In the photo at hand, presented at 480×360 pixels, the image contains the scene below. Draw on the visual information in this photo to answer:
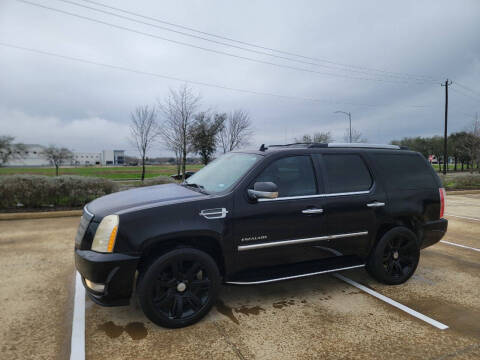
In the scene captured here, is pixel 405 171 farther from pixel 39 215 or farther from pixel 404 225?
pixel 39 215

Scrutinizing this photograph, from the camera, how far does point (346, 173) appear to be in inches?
153

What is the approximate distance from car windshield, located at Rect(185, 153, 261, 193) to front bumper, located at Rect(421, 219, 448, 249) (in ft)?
8.97

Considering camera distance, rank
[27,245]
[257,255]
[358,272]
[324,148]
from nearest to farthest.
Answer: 1. [257,255]
2. [324,148]
3. [358,272]
4. [27,245]

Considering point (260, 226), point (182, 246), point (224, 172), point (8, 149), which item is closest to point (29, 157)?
point (8, 149)

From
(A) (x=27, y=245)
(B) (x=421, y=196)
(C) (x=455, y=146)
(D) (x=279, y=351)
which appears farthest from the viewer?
(C) (x=455, y=146)

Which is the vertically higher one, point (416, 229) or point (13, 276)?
point (416, 229)

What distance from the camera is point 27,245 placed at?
582cm

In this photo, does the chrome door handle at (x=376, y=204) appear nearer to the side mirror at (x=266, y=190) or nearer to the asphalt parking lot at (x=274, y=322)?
the asphalt parking lot at (x=274, y=322)

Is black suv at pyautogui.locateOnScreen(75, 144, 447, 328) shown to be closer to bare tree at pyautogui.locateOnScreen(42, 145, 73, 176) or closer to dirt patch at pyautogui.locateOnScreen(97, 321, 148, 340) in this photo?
dirt patch at pyautogui.locateOnScreen(97, 321, 148, 340)

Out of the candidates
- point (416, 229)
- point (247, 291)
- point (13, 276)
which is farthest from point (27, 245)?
point (416, 229)

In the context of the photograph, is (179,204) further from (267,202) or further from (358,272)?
(358,272)

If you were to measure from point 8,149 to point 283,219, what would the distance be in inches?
2365

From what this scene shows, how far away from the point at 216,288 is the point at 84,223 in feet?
5.02

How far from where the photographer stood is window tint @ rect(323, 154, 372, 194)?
3746 mm
